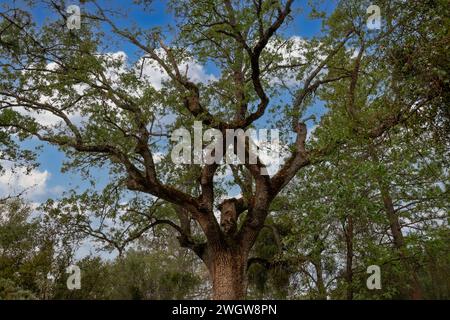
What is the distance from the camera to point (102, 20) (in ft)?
44.0

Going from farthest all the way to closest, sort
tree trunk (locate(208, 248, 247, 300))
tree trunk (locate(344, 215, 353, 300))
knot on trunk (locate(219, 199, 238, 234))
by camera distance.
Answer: knot on trunk (locate(219, 199, 238, 234)) < tree trunk (locate(208, 248, 247, 300)) < tree trunk (locate(344, 215, 353, 300))

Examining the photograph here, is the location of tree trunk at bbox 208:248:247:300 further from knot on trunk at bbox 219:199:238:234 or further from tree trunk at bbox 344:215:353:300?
tree trunk at bbox 344:215:353:300

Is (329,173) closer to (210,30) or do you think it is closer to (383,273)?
(383,273)

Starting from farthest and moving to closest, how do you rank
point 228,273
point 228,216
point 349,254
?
point 228,216, point 228,273, point 349,254

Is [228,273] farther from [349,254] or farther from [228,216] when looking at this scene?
[349,254]

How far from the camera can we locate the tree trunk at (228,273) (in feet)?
37.6

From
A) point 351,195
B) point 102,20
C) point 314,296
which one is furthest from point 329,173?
point 102,20

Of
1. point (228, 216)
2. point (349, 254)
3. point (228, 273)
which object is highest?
point (228, 216)

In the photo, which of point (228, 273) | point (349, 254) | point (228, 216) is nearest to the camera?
point (349, 254)

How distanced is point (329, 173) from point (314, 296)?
5132 mm

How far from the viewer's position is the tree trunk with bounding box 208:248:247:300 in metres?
11.4

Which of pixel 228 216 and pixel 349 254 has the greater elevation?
pixel 228 216

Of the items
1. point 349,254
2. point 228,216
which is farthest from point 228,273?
point 349,254

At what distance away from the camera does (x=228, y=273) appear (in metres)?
11.7
